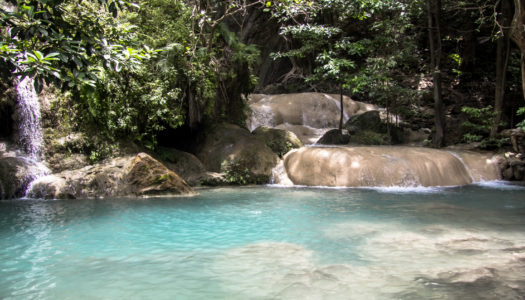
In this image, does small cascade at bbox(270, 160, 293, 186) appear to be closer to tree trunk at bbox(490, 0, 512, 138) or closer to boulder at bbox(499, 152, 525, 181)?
boulder at bbox(499, 152, 525, 181)

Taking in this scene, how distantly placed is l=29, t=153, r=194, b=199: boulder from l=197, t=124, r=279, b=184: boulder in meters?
2.45

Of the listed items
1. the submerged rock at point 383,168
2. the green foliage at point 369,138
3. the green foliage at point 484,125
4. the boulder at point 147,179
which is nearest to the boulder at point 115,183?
the boulder at point 147,179

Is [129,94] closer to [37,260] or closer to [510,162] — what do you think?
[37,260]

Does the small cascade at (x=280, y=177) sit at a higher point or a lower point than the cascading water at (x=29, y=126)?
lower

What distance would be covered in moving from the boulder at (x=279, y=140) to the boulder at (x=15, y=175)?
264 inches

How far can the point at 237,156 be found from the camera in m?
11.5

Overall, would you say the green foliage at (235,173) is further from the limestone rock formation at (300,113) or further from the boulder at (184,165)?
the limestone rock formation at (300,113)

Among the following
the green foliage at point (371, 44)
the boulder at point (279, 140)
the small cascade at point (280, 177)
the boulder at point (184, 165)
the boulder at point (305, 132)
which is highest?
the green foliage at point (371, 44)

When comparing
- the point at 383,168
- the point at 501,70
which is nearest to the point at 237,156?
the point at 383,168

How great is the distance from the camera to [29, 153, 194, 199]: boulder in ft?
28.7

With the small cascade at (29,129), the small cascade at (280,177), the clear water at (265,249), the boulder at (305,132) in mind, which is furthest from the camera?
the boulder at (305,132)

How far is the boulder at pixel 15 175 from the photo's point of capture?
871 cm

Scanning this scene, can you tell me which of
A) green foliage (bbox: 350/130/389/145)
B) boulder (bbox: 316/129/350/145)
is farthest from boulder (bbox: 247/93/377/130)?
boulder (bbox: 316/129/350/145)

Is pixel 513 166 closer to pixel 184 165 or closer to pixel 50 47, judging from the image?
pixel 184 165
